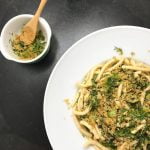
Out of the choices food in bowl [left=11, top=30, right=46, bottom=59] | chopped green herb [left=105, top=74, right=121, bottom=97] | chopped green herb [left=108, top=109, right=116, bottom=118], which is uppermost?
food in bowl [left=11, top=30, right=46, bottom=59]

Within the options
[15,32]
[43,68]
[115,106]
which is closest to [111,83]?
[115,106]

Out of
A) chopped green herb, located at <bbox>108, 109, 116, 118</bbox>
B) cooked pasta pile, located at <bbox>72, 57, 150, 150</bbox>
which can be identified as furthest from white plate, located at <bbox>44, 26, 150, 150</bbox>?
chopped green herb, located at <bbox>108, 109, 116, 118</bbox>

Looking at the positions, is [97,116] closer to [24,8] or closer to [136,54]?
[136,54]

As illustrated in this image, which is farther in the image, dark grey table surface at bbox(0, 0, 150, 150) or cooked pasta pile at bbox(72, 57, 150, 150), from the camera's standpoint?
dark grey table surface at bbox(0, 0, 150, 150)

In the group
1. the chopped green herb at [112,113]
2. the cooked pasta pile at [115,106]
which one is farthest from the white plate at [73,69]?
the chopped green herb at [112,113]

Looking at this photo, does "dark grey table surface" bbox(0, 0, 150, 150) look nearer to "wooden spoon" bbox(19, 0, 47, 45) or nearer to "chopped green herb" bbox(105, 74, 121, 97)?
"wooden spoon" bbox(19, 0, 47, 45)

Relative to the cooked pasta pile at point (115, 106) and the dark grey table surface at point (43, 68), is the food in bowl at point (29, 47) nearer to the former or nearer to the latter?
the dark grey table surface at point (43, 68)
